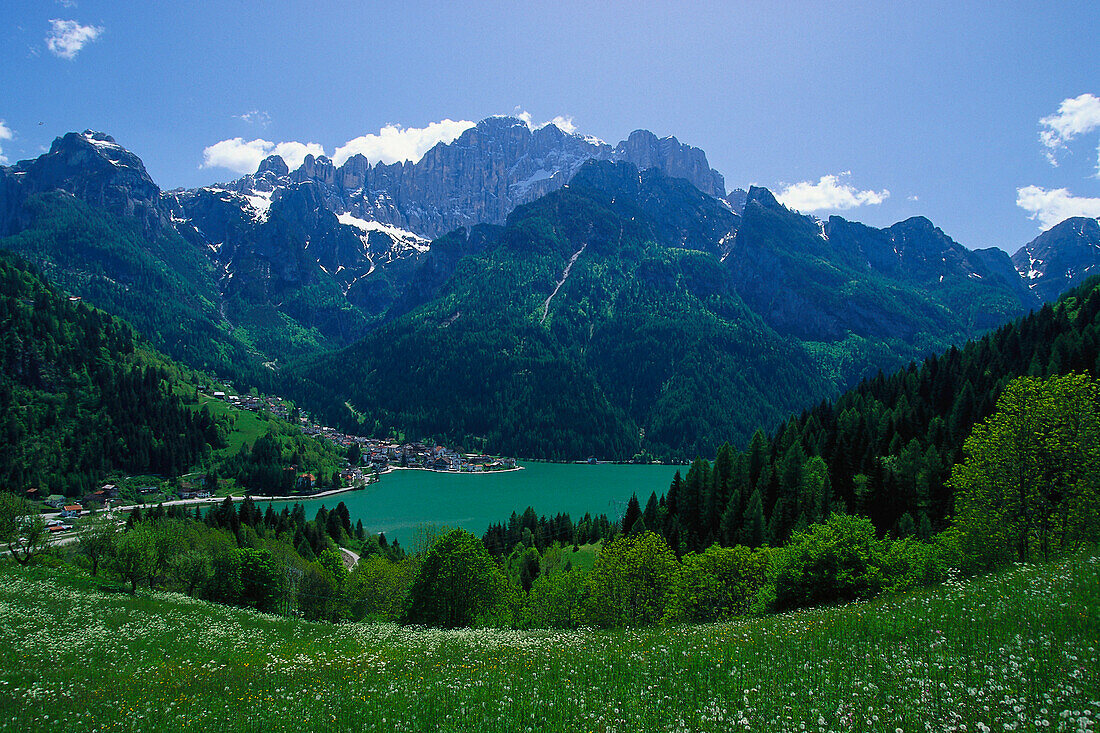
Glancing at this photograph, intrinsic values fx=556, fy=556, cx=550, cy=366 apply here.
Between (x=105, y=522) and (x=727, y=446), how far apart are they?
6578 cm

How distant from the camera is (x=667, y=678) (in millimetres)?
11508

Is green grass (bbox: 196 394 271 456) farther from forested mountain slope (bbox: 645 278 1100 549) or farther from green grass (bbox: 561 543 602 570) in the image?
forested mountain slope (bbox: 645 278 1100 549)

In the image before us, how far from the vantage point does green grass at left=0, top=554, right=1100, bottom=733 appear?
8211 mm

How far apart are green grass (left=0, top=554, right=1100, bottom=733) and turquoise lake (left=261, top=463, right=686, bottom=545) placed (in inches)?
3774

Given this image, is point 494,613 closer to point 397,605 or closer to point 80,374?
point 397,605

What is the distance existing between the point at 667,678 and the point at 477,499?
146899 mm

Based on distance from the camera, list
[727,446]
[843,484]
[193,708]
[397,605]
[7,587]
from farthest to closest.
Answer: [727,446]
[843,484]
[397,605]
[7,587]
[193,708]

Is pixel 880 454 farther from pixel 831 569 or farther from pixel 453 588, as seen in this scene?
pixel 453 588

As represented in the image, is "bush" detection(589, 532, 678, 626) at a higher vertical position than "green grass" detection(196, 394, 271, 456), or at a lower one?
lower

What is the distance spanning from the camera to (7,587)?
30.8 meters

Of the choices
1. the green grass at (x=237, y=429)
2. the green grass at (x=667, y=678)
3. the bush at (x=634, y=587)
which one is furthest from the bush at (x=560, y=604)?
the green grass at (x=237, y=429)

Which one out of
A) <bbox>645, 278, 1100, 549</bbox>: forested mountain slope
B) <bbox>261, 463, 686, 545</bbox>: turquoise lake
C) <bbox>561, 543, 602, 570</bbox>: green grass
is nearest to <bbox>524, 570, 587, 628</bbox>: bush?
<bbox>645, 278, 1100, 549</bbox>: forested mountain slope

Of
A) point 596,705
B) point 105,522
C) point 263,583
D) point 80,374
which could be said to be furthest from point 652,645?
point 80,374

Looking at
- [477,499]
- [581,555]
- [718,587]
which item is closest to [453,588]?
[718,587]
